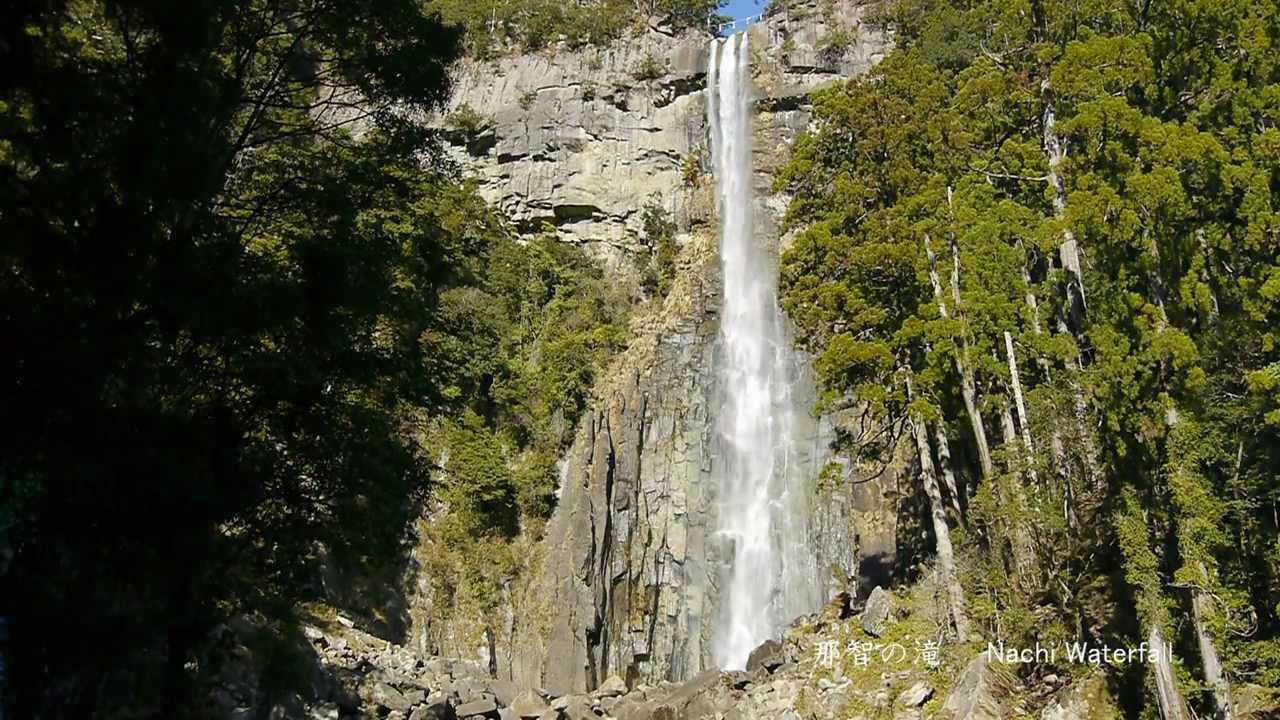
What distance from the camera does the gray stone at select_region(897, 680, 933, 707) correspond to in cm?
1421

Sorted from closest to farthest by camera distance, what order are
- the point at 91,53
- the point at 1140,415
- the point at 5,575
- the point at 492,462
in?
the point at 5,575 → the point at 91,53 → the point at 1140,415 → the point at 492,462

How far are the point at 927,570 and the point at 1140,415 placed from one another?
233 inches


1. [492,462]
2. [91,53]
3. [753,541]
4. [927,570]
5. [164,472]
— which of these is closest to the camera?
[164,472]

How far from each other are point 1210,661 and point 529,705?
1196 centimetres

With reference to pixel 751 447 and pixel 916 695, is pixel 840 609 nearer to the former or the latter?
pixel 916 695

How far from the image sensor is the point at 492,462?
89.5 ft

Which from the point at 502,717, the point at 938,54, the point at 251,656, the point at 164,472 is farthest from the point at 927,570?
the point at 938,54

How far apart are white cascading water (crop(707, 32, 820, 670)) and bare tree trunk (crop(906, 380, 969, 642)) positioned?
26.4 ft

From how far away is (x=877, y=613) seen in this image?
16672mm

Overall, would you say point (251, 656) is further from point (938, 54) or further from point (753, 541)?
point (938, 54)

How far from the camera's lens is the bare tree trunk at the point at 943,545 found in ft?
48.9

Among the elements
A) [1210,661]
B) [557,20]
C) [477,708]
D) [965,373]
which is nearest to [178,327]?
[1210,661]

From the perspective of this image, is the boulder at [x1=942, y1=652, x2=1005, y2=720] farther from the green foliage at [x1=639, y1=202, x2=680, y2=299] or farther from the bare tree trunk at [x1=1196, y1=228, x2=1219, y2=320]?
the green foliage at [x1=639, y1=202, x2=680, y2=299]

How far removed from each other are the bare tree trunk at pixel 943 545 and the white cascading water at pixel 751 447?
8.03 meters
